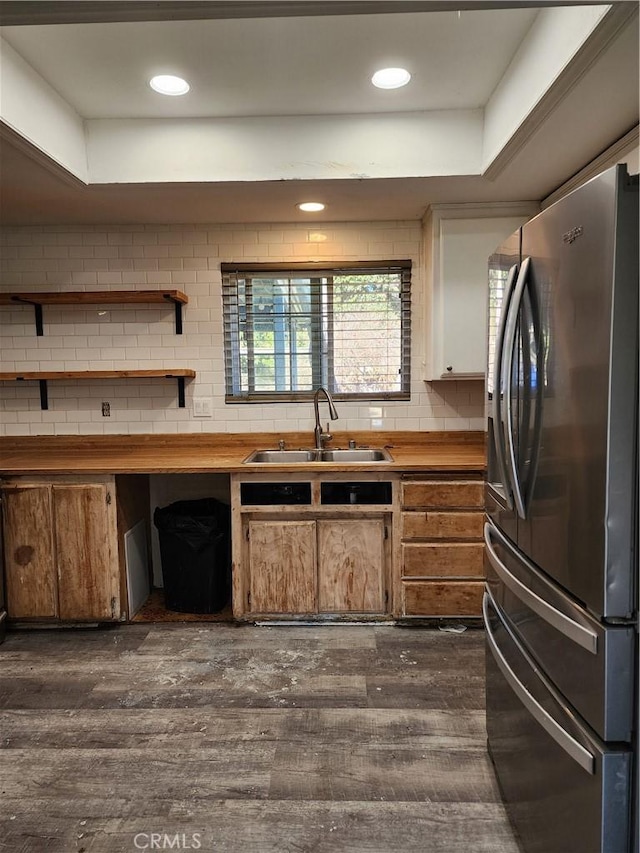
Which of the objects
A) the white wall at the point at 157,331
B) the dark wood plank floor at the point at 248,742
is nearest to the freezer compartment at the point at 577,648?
the dark wood plank floor at the point at 248,742

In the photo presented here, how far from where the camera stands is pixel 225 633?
287 centimetres

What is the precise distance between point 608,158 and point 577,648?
2.03 meters

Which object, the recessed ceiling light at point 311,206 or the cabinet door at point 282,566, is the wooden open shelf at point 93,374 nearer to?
the cabinet door at point 282,566

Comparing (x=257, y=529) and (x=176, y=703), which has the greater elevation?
(x=257, y=529)

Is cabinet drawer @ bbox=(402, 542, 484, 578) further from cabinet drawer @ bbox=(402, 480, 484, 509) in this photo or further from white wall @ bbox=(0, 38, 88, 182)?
white wall @ bbox=(0, 38, 88, 182)

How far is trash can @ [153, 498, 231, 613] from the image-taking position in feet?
9.94

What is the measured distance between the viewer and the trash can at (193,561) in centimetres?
303

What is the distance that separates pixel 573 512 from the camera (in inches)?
45.9

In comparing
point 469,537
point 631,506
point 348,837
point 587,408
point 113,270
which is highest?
point 113,270

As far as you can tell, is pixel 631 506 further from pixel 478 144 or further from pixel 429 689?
pixel 478 144

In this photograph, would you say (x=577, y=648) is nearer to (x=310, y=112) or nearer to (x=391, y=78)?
(x=391, y=78)

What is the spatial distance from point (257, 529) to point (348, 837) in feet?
4.97

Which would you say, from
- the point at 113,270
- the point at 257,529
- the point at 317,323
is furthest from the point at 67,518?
the point at 317,323

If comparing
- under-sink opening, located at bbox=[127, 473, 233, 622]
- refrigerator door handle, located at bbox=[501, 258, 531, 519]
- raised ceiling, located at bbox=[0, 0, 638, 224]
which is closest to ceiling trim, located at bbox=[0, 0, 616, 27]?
refrigerator door handle, located at bbox=[501, 258, 531, 519]
